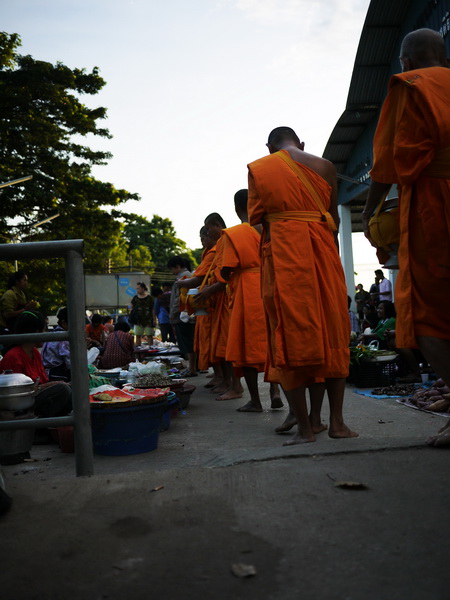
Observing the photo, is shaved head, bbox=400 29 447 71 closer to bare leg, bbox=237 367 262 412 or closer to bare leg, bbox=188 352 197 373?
bare leg, bbox=237 367 262 412

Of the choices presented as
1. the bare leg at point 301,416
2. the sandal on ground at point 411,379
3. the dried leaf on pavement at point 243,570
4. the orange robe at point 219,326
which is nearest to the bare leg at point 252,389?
the orange robe at point 219,326

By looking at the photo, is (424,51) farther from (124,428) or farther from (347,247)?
(347,247)

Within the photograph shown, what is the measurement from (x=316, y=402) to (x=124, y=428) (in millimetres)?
1245

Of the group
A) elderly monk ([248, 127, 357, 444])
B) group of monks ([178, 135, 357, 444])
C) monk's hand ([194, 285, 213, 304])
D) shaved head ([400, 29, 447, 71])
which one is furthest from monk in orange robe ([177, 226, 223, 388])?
shaved head ([400, 29, 447, 71])

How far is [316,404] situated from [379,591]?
2336 mm

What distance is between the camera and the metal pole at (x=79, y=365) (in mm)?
2375

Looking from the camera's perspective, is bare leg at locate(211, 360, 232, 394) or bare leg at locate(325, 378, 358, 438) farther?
bare leg at locate(211, 360, 232, 394)

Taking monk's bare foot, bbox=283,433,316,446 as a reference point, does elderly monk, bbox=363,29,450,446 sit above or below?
above

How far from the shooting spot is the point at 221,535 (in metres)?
1.68

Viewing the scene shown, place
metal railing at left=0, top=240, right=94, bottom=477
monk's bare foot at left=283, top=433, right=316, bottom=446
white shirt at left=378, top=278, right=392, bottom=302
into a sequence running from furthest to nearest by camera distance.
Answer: white shirt at left=378, top=278, right=392, bottom=302, monk's bare foot at left=283, top=433, right=316, bottom=446, metal railing at left=0, top=240, right=94, bottom=477

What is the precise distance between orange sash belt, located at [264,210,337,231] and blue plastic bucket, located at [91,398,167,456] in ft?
4.82

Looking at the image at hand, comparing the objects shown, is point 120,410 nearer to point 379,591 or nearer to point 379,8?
point 379,591

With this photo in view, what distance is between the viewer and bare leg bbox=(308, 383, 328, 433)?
3650mm

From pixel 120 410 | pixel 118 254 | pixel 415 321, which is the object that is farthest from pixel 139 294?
pixel 118 254
